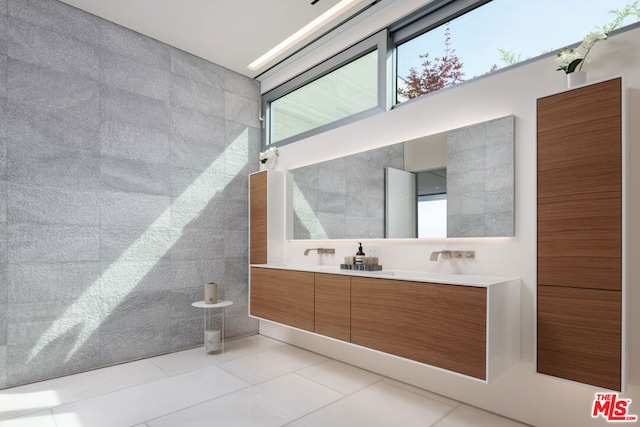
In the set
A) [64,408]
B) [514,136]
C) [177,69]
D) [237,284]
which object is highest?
[177,69]

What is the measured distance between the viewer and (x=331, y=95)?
3.72 m

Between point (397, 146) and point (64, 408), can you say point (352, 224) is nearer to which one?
point (397, 146)

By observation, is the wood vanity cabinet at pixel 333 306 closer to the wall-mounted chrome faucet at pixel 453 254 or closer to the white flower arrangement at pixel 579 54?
the wall-mounted chrome faucet at pixel 453 254

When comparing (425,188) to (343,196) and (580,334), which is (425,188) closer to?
(343,196)

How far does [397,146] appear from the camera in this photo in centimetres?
289

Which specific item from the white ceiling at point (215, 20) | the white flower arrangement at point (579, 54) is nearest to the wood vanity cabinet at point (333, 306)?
the white flower arrangement at point (579, 54)

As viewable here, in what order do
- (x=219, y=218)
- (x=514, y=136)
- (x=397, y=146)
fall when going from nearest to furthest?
(x=514, y=136) < (x=397, y=146) < (x=219, y=218)

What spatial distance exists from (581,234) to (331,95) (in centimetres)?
262

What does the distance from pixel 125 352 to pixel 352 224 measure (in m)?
2.38

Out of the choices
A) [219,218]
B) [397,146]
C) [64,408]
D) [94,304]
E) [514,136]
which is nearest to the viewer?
[514,136]

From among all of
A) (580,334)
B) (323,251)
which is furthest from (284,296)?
(580,334)

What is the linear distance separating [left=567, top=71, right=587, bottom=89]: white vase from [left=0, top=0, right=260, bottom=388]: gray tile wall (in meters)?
3.26

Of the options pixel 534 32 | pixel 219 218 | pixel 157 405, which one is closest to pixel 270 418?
pixel 157 405

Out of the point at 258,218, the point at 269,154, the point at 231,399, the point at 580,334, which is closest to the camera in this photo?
the point at 580,334
